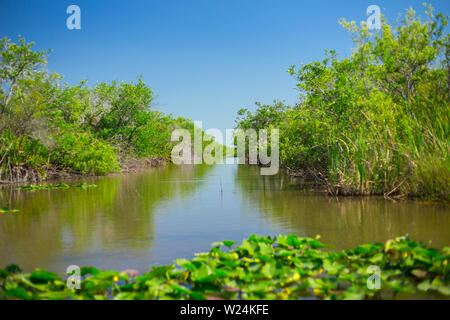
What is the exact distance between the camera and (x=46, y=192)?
10906 mm

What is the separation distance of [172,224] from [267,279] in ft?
10.1

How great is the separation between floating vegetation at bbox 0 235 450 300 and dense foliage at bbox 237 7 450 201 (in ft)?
11.7

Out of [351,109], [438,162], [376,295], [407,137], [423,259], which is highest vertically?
[351,109]

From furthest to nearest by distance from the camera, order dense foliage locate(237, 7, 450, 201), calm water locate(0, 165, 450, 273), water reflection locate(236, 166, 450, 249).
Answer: dense foliage locate(237, 7, 450, 201), water reflection locate(236, 166, 450, 249), calm water locate(0, 165, 450, 273)

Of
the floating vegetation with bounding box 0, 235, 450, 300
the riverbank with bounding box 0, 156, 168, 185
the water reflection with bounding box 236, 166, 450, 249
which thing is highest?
the riverbank with bounding box 0, 156, 168, 185

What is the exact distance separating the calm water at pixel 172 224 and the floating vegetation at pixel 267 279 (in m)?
0.75

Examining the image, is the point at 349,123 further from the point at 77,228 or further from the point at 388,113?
the point at 77,228

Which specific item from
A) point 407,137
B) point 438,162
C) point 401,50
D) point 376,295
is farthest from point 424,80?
point 376,295

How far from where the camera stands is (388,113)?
26.2 ft

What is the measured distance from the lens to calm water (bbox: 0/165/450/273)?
15.3ft

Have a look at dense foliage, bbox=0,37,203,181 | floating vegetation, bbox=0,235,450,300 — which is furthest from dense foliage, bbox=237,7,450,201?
dense foliage, bbox=0,37,203,181

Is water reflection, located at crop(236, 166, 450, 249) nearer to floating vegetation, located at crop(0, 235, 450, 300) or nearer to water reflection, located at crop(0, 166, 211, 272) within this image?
floating vegetation, located at crop(0, 235, 450, 300)

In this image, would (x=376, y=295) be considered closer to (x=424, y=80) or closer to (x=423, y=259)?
(x=423, y=259)

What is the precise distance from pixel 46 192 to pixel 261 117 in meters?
22.5
